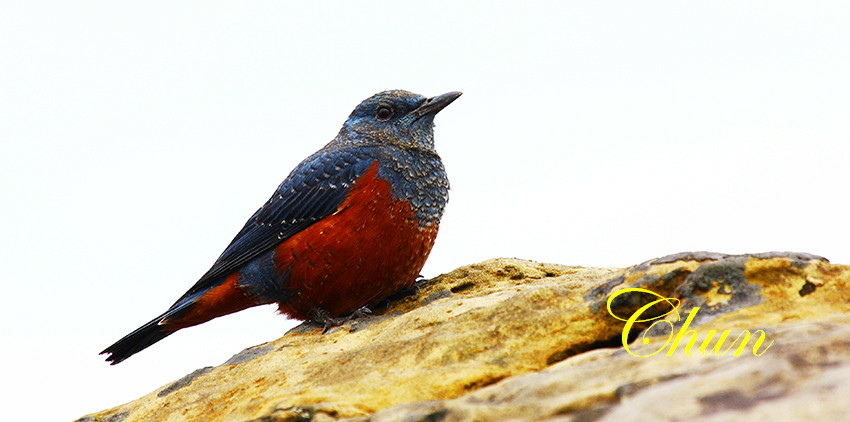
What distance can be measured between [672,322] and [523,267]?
2653 millimetres

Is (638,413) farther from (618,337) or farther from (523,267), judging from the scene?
(523,267)

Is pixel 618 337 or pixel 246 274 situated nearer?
pixel 618 337

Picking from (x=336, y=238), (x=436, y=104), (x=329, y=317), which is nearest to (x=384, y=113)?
(x=436, y=104)

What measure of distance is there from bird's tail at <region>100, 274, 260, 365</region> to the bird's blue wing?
11 centimetres

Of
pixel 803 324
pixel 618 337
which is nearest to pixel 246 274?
pixel 618 337

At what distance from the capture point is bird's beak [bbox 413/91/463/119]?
6.68 meters

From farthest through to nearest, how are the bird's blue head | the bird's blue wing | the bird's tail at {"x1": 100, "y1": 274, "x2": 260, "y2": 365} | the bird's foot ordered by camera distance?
the bird's blue head, the bird's tail at {"x1": 100, "y1": 274, "x2": 260, "y2": 365}, the bird's blue wing, the bird's foot

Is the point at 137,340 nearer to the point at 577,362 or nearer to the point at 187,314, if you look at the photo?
the point at 187,314

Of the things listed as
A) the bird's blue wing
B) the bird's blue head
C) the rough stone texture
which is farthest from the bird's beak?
the rough stone texture

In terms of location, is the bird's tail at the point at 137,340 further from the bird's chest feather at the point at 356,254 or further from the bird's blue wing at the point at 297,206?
the bird's chest feather at the point at 356,254

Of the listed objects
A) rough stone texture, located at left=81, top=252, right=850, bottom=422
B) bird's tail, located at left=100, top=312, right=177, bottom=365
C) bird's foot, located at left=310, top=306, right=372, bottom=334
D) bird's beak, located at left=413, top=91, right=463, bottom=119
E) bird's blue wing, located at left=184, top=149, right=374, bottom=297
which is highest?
bird's beak, located at left=413, top=91, right=463, bottom=119

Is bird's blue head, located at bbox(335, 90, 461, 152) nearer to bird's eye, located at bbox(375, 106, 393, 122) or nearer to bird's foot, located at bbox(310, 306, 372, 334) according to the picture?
bird's eye, located at bbox(375, 106, 393, 122)

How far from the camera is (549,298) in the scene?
3.92 meters

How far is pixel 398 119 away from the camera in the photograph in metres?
6.71
